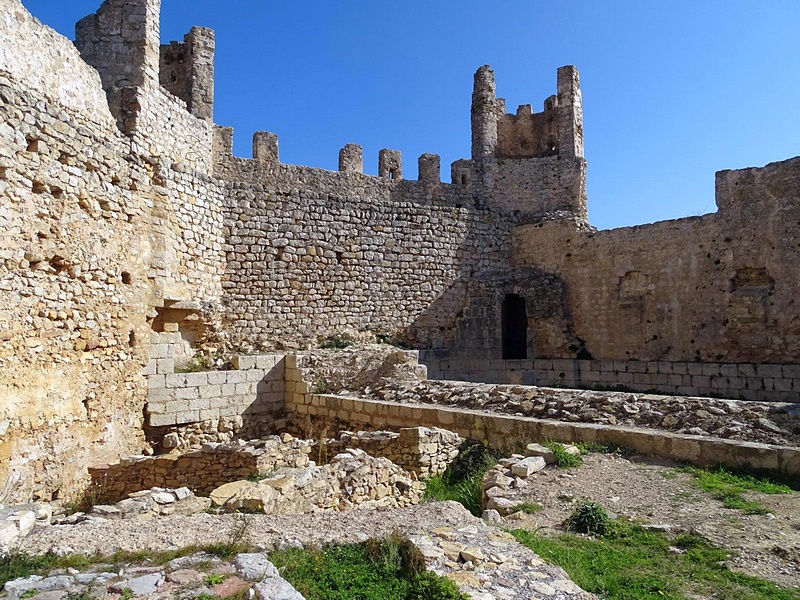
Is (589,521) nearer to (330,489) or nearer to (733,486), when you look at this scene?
(733,486)

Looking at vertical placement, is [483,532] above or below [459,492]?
above

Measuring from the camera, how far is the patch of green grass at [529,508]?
18.8 feet

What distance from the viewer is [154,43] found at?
13.5 metres

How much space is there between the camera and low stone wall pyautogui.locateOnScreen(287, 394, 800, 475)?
22.0 feet

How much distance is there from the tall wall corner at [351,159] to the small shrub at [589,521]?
1590 cm

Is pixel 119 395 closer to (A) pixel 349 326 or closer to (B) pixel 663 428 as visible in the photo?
(A) pixel 349 326

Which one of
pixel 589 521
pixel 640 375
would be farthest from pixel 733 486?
pixel 640 375

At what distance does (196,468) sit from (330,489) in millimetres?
3278

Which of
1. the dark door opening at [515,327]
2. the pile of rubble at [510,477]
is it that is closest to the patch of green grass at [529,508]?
the pile of rubble at [510,477]

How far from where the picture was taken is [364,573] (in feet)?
12.7

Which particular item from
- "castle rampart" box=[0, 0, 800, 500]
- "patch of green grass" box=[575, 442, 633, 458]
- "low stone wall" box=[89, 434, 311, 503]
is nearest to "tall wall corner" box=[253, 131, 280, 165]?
"castle rampart" box=[0, 0, 800, 500]

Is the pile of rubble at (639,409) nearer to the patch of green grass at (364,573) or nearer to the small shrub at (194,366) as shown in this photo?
the small shrub at (194,366)

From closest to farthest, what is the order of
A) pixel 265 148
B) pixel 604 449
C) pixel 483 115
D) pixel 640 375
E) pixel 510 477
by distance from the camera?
1. pixel 510 477
2. pixel 604 449
3. pixel 640 375
4. pixel 265 148
5. pixel 483 115

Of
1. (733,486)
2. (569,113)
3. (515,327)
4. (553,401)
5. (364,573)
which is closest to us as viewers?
(364,573)
